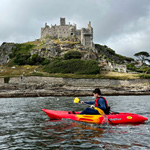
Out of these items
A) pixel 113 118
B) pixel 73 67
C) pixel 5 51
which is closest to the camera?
pixel 113 118

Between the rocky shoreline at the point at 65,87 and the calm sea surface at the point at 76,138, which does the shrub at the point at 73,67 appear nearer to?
the rocky shoreline at the point at 65,87

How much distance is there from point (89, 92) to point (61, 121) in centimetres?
3733

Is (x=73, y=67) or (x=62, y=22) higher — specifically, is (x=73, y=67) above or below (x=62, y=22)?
below

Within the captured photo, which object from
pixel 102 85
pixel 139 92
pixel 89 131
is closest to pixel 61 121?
pixel 89 131

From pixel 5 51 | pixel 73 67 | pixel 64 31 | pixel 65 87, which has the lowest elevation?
pixel 65 87

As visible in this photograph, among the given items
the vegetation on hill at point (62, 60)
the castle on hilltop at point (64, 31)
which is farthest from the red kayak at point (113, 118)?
the castle on hilltop at point (64, 31)

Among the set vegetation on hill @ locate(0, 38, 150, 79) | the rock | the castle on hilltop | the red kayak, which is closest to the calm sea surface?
the red kayak

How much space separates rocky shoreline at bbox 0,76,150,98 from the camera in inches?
1916

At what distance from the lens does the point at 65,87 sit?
55562mm

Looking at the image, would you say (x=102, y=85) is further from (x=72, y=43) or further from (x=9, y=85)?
(x=72, y=43)

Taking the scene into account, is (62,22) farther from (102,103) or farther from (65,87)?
(102,103)

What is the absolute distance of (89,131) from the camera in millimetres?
10375

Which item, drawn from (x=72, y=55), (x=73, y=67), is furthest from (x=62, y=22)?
(x=73, y=67)

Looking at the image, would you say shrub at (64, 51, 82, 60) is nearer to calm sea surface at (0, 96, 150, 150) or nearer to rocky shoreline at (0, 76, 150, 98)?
rocky shoreline at (0, 76, 150, 98)
